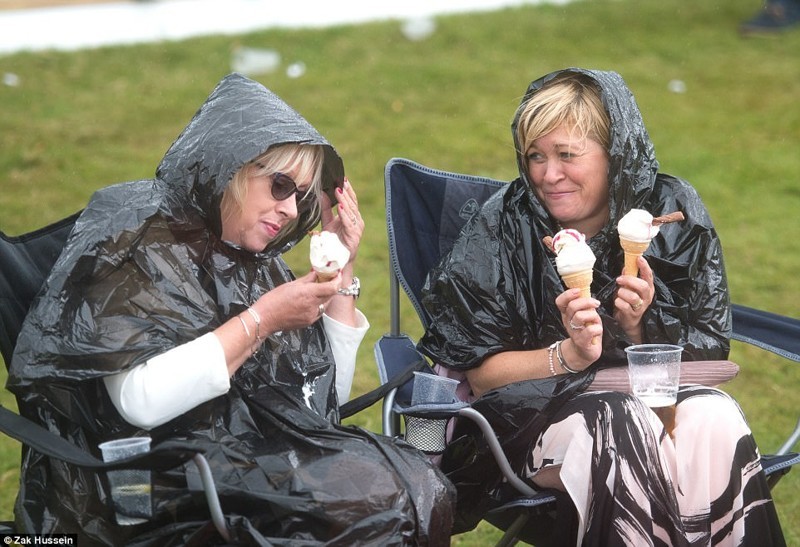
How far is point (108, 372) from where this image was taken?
7.99ft

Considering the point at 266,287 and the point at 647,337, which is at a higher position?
the point at 266,287

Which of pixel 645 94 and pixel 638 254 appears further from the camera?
pixel 645 94

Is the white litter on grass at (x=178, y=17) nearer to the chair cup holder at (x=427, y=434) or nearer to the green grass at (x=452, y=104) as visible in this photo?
the green grass at (x=452, y=104)

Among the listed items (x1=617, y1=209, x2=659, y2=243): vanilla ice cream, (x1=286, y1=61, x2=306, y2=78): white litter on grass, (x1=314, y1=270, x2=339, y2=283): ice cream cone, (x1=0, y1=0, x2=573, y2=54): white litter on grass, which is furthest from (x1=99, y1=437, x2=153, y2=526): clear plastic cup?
(x1=0, y1=0, x2=573, y2=54): white litter on grass

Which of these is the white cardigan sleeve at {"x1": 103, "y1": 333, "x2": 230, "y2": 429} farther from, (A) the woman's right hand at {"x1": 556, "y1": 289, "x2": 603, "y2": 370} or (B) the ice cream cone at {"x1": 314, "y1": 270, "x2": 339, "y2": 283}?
(A) the woman's right hand at {"x1": 556, "y1": 289, "x2": 603, "y2": 370}

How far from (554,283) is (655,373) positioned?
403 mm

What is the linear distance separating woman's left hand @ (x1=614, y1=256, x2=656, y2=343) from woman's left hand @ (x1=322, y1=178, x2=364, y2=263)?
0.69 metres

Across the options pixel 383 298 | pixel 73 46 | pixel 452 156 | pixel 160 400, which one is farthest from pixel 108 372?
pixel 73 46

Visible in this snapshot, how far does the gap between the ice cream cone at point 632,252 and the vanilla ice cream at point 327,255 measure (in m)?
0.73

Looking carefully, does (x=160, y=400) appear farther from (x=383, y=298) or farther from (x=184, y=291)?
(x=383, y=298)

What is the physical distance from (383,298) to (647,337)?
2726 millimetres

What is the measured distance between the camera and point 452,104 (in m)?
7.80

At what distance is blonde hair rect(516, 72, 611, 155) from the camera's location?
10.2 ft

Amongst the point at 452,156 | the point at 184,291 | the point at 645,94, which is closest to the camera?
the point at 184,291
